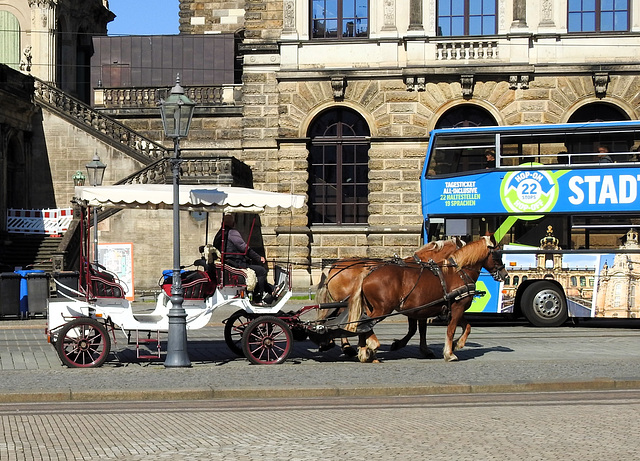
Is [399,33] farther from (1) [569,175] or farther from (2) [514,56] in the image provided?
(1) [569,175]

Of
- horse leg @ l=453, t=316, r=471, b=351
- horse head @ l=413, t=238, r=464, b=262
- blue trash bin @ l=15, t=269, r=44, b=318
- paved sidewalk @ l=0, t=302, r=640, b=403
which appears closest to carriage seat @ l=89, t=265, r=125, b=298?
paved sidewalk @ l=0, t=302, r=640, b=403

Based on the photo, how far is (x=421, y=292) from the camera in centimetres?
1534

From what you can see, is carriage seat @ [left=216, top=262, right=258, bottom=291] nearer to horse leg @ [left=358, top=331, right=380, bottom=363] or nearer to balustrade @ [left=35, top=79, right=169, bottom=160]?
horse leg @ [left=358, top=331, right=380, bottom=363]

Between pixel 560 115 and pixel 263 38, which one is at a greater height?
pixel 263 38

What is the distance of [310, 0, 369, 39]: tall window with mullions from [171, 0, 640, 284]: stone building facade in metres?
0.03

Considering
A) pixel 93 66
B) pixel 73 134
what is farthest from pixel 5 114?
pixel 93 66

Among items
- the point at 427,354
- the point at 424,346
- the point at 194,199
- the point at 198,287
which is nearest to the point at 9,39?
the point at 194,199

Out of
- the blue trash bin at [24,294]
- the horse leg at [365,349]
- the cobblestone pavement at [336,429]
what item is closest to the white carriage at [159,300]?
the horse leg at [365,349]

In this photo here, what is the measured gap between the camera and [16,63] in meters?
45.6

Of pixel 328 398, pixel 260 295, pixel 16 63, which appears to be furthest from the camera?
pixel 16 63

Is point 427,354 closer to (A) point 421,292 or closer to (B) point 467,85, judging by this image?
(A) point 421,292

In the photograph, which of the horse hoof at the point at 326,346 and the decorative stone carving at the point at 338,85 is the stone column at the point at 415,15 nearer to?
the decorative stone carving at the point at 338,85

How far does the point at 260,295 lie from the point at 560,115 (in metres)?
20.3

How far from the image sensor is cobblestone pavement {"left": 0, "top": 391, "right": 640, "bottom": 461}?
8.73m
